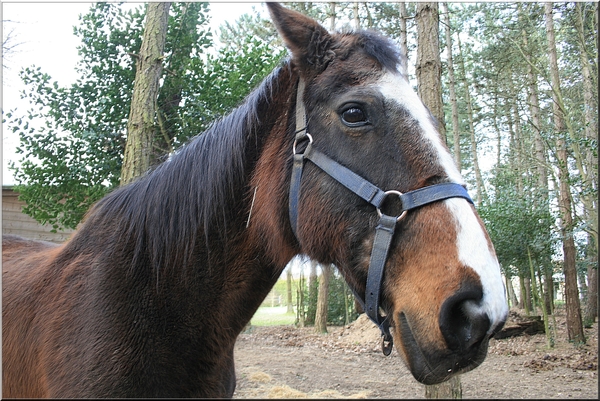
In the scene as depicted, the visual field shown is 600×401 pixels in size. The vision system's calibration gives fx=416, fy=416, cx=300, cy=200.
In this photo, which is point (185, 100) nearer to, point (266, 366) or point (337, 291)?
point (266, 366)

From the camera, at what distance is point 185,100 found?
6926mm

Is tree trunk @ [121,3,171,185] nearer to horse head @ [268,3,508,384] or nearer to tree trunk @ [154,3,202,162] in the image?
tree trunk @ [154,3,202,162]

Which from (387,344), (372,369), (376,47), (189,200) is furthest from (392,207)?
(372,369)

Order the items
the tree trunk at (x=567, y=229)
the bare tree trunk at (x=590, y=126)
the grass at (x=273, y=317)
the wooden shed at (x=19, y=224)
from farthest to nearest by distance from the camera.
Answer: the grass at (x=273, y=317)
the tree trunk at (x=567, y=229)
the wooden shed at (x=19, y=224)
the bare tree trunk at (x=590, y=126)

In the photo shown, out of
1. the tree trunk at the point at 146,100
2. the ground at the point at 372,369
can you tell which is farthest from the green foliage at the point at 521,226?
the tree trunk at the point at 146,100

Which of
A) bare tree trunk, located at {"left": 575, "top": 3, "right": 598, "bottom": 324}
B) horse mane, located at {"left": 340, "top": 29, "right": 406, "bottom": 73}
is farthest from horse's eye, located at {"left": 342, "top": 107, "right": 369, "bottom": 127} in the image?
bare tree trunk, located at {"left": 575, "top": 3, "right": 598, "bottom": 324}

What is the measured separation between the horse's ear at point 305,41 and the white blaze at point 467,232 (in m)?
0.38

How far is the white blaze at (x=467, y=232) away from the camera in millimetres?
1445

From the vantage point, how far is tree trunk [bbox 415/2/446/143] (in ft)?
17.2

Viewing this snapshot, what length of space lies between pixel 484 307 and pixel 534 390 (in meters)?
7.65

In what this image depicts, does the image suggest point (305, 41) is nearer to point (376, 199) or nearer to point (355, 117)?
point (355, 117)

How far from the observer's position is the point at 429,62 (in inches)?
209

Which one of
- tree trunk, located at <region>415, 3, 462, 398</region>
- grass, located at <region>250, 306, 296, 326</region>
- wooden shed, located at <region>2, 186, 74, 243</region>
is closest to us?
tree trunk, located at <region>415, 3, 462, 398</region>

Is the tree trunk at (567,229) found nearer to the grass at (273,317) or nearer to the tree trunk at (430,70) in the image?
the tree trunk at (430,70)
